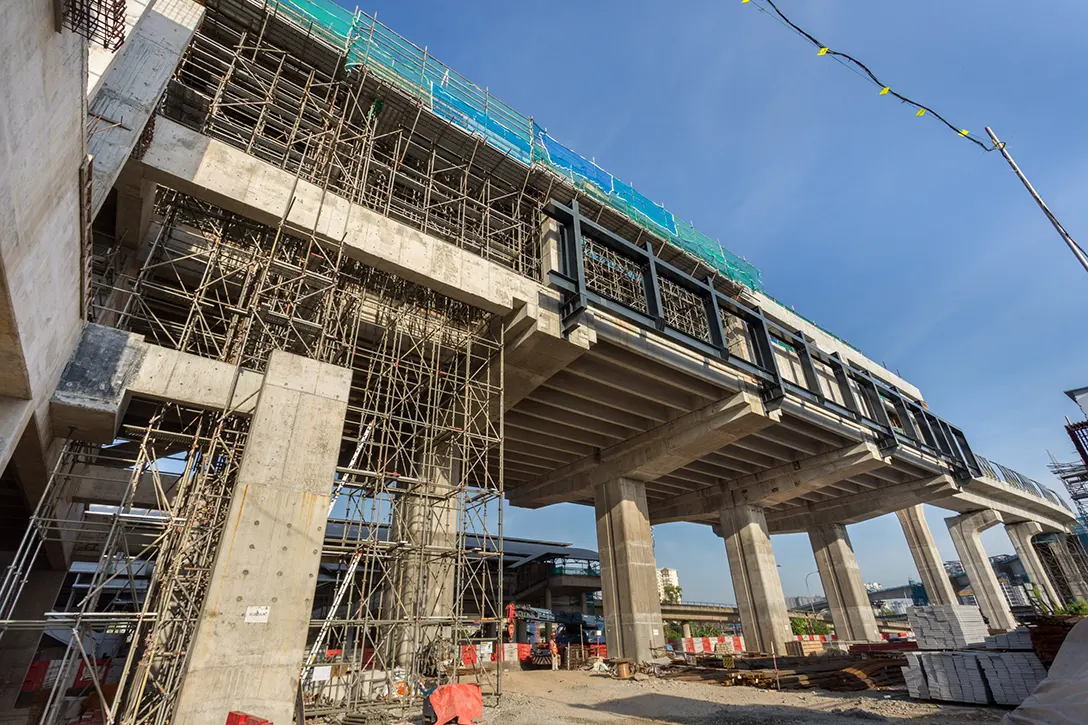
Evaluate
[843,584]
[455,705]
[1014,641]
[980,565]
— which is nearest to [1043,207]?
[1014,641]

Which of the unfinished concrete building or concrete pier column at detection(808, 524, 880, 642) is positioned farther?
concrete pier column at detection(808, 524, 880, 642)

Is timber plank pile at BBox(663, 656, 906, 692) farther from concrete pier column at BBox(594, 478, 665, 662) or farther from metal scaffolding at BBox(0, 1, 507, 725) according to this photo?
metal scaffolding at BBox(0, 1, 507, 725)

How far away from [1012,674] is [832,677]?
5324 mm

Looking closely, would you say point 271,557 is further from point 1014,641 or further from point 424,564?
point 1014,641

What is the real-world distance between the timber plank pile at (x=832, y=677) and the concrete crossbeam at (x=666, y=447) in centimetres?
832

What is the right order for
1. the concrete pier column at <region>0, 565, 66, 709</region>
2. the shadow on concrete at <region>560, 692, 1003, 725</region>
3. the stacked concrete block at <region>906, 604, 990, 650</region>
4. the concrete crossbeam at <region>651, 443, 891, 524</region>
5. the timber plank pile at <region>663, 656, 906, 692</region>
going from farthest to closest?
the concrete crossbeam at <region>651, 443, 891, 524</region>
the concrete pier column at <region>0, 565, 66, 709</region>
the timber plank pile at <region>663, 656, 906, 692</region>
the stacked concrete block at <region>906, 604, 990, 650</region>
the shadow on concrete at <region>560, 692, 1003, 725</region>

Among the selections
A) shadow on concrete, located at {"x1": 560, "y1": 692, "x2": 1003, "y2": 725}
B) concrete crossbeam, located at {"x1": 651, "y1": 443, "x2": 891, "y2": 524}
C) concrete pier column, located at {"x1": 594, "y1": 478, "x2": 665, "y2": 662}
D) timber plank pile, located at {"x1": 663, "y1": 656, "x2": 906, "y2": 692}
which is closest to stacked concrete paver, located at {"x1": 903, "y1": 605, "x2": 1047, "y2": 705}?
shadow on concrete, located at {"x1": 560, "y1": 692, "x2": 1003, "y2": 725}

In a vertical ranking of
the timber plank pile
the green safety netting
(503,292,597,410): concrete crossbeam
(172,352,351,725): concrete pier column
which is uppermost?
the green safety netting

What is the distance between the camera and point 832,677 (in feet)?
50.2

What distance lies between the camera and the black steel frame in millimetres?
16906

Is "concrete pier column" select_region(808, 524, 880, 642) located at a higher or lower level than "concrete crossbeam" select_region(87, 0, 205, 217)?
lower

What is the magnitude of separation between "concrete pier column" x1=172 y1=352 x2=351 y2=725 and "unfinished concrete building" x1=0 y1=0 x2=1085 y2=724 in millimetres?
45

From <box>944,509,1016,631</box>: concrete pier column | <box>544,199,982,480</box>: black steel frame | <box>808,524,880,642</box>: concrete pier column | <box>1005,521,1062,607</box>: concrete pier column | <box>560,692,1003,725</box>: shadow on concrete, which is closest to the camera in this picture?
<box>560,692,1003,725</box>: shadow on concrete

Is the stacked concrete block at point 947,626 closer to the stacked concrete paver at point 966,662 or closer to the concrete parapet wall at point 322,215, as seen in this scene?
the stacked concrete paver at point 966,662
